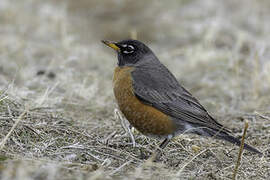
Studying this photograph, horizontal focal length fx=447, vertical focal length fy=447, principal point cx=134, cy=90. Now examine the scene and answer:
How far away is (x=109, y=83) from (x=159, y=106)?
302cm

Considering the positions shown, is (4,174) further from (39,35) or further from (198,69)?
(39,35)

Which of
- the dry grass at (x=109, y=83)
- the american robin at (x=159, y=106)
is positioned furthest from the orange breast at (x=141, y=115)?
the dry grass at (x=109, y=83)

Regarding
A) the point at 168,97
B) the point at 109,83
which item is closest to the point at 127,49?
the point at 168,97

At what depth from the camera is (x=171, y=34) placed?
10.4 m

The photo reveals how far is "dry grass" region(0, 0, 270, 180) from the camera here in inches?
153

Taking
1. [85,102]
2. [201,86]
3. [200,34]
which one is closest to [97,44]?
[200,34]

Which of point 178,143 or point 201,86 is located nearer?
point 178,143

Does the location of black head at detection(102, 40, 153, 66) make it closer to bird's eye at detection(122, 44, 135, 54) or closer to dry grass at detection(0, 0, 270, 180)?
bird's eye at detection(122, 44, 135, 54)

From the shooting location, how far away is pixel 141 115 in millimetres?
4473

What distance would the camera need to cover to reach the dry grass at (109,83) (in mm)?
3877

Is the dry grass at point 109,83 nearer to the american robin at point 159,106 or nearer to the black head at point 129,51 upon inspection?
the american robin at point 159,106

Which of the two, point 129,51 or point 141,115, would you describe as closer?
point 141,115

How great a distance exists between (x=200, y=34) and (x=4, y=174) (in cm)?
773

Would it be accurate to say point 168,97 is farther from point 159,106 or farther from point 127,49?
point 127,49
